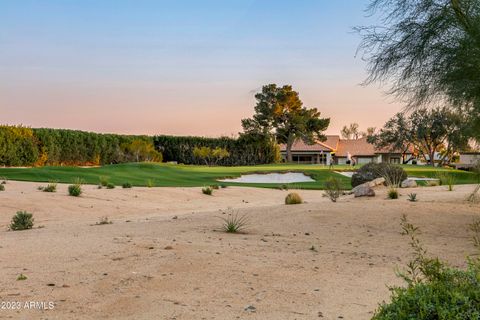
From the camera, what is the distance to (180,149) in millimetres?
53250

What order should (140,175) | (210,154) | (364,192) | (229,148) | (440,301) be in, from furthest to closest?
(229,148)
(210,154)
(140,175)
(364,192)
(440,301)

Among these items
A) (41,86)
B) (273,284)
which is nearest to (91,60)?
(41,86)

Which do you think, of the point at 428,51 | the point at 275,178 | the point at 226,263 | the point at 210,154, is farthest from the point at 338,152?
the point at 226,263

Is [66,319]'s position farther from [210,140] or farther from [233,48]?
[210,140]

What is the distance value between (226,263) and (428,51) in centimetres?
681

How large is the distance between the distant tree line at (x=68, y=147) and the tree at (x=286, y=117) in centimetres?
2196

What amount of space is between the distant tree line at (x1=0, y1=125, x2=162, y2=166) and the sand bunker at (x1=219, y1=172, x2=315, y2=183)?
14.1 metres

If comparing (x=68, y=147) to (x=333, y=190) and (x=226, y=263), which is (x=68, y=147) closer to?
(x=333, y=190)

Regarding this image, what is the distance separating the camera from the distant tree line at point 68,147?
34.2m

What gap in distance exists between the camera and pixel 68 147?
39.5 metres

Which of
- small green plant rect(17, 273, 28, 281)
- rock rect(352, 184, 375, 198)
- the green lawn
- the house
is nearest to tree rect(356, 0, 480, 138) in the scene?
rock rect(352, 184, 375, 198)

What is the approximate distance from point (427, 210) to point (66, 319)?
1022cm

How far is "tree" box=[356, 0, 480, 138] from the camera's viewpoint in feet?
33.1

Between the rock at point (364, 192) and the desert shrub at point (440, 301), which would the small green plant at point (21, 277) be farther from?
the rock at point (364, 192)
